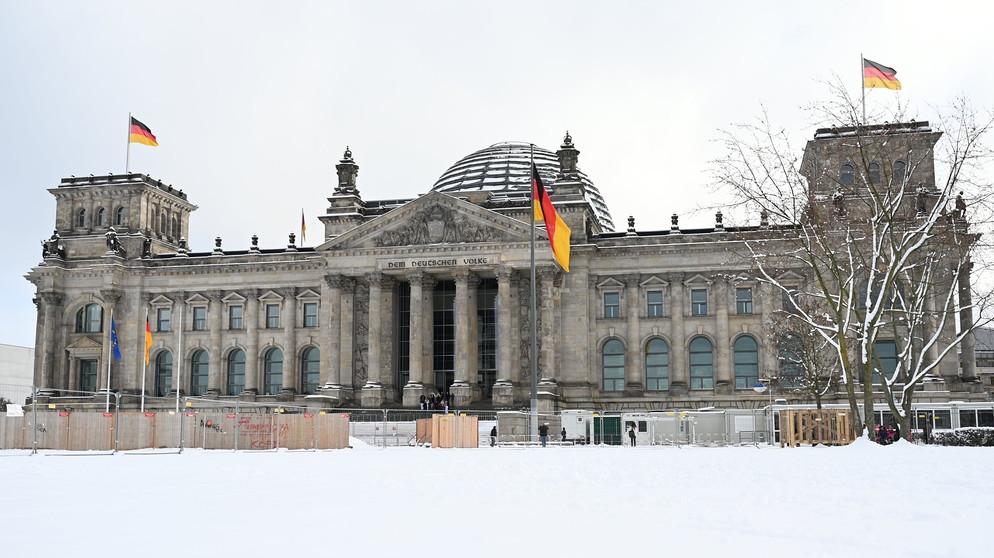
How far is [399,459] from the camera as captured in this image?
103ft

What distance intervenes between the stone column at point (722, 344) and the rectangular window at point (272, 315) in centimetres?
3120

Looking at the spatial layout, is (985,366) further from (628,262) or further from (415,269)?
(415,269)

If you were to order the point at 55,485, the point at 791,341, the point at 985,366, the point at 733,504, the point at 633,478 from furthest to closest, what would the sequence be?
the point at 985,366
the point at 791,341
the point at 633,478
the point at 55,485
the point at 733,504

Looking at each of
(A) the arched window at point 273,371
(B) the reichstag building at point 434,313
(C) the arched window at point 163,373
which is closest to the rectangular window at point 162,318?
(B) the reichstag building at point 434,313

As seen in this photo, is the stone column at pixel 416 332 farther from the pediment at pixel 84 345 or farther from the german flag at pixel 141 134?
the pediment at pixel 84 345

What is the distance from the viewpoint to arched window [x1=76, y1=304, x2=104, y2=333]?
77625mm

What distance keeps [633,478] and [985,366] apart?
108 m

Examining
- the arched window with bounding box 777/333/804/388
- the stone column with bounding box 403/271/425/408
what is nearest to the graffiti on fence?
the stone column with bounding box 403/271/425/408

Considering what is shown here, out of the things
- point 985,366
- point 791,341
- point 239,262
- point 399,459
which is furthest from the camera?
point 985,366

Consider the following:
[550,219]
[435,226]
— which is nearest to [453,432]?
[550,219]

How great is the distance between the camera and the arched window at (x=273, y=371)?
75562 mm

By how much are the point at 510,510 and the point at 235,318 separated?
211 ft

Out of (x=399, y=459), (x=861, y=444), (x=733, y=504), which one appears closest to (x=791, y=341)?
(x=861, y=444)

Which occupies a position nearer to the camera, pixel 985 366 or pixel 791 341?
pixel 791 341
